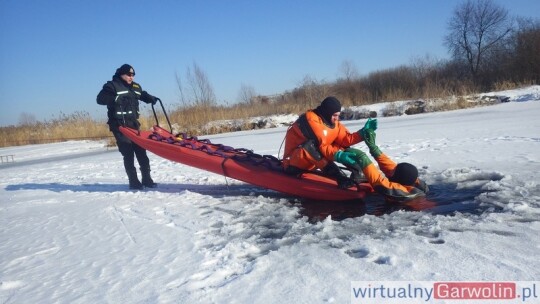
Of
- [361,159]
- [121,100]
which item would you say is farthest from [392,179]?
[121,100]

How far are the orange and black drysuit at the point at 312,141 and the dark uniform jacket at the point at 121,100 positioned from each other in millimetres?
2434

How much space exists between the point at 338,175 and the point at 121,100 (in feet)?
10.4

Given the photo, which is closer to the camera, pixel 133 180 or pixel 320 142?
pixel 320 142

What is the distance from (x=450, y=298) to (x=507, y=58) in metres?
24.5

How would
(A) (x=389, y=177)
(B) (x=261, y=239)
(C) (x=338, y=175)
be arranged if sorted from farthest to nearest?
(C) (x=338, y=175), (A) (x=389, y=177), (B) (x=261, y=239)

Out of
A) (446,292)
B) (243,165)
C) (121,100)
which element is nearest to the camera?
(446,292)

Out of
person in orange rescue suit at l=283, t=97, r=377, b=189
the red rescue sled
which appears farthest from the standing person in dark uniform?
person in orange rescue suit at l=283, t=97, r=377, b=189

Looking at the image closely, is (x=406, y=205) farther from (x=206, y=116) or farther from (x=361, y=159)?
(x=206, y=116)

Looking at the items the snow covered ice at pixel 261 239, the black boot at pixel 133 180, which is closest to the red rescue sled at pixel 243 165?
the snow covered ice at pixel 261 239

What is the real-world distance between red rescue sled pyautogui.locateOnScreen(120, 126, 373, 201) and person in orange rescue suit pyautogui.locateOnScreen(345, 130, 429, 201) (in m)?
0.33

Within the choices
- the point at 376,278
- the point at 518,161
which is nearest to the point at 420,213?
the point at 376,278

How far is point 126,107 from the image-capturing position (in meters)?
5.46

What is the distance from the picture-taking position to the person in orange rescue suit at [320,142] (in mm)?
4133

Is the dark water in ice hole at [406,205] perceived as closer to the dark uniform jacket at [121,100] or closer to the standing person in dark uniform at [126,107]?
A: the standing person in dark uniform at [126,107]
